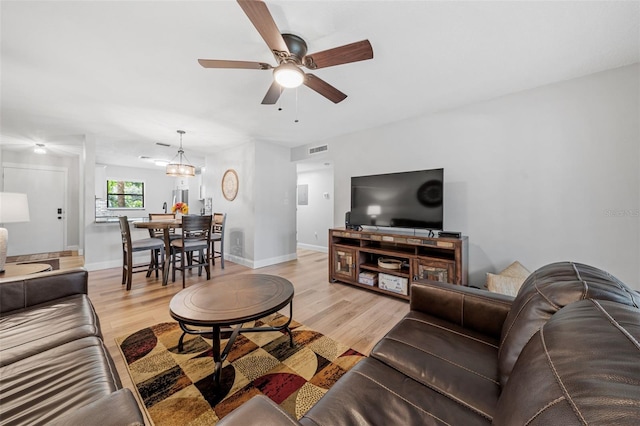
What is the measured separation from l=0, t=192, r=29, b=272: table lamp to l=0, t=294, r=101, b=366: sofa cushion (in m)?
0.92

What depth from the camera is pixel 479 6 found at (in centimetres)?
152

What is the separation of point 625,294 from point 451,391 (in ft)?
2.42

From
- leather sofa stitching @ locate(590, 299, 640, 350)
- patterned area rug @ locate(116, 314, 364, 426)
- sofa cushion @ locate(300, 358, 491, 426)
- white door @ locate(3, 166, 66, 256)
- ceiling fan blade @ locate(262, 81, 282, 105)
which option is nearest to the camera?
leather sofa stitching @ locate(590, 299, 640, 350)

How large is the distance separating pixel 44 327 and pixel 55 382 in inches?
23.9

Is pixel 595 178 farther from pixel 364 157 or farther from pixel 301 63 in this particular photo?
pixel 301 63

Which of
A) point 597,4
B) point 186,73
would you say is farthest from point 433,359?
point 186,73

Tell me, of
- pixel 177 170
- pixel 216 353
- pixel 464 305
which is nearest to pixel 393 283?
pixel 464 305

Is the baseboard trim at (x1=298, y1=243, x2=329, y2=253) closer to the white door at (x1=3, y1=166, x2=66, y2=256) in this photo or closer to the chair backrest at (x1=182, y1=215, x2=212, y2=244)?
the chair backrest at (x1=182, y1=215, x2=212, y2=244)

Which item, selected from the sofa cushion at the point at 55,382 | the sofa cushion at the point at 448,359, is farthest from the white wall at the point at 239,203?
the sofa cushion at the point at 448,359

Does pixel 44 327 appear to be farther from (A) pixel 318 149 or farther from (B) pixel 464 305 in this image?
(A) pixel 318 149

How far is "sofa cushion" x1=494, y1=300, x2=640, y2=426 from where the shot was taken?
0.41 metres

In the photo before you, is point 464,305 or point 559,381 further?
point 464,305

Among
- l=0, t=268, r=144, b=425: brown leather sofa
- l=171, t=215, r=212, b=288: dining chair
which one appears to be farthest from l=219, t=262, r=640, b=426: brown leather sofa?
l=171, t=215, r=212, b=288: dining chair

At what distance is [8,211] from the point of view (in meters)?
1.98
